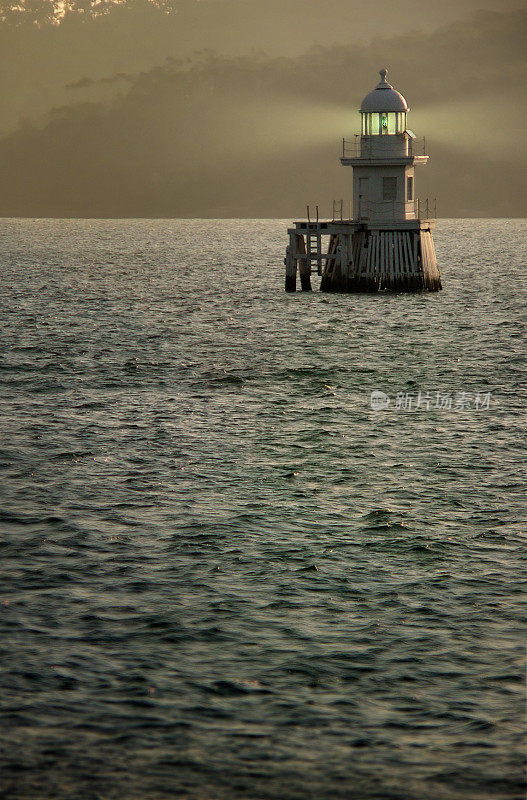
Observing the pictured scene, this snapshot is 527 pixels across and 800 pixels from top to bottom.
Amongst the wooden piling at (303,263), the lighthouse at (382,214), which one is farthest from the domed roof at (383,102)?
the wooden piling at (303,263)

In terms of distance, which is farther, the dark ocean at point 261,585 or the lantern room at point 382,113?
the lantern room at point 382,113

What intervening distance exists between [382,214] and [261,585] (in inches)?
1901

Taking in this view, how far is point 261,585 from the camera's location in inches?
623

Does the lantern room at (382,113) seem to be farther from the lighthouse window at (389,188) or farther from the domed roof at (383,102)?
the lighthouse window at (389,188)

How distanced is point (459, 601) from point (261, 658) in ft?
11.8

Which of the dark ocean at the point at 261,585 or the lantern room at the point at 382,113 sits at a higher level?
the lantern room at the point at 382,113

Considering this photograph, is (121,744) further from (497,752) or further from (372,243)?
(372,243)

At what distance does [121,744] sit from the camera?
11211 mm

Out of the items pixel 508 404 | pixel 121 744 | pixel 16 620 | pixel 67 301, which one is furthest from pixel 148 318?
pixel 121 744

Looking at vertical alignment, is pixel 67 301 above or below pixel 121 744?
above

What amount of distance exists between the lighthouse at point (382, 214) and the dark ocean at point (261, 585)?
2653 cm

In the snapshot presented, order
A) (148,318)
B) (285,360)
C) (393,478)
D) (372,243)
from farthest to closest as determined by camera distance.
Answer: (372,243)
(148,318)
(285,360)
(393,478)

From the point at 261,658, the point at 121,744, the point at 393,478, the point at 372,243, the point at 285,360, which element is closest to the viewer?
the point at 121,744

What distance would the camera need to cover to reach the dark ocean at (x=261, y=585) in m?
11.1
